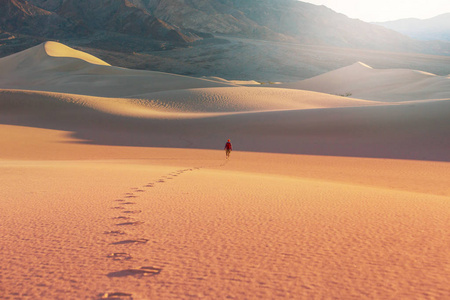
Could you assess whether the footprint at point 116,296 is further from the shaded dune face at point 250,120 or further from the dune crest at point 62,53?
the dune crest at point 62,53

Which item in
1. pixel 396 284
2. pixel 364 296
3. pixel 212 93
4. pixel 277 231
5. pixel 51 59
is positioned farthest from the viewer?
pixel 51 59

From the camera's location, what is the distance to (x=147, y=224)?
506 centimetres

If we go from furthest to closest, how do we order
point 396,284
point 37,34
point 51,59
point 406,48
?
point 406,48
point 37,34
point 51,59
point 396,284

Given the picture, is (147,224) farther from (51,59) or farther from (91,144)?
(51,59)

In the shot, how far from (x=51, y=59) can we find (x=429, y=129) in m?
61.6

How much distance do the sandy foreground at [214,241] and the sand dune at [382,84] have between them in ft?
144

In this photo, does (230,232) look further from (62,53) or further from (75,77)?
(62,53)

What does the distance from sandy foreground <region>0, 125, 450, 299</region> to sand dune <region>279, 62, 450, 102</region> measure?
44005 mm

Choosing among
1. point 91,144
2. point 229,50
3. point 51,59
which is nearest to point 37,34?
point 229,50

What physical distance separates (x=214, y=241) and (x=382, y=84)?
57.9m

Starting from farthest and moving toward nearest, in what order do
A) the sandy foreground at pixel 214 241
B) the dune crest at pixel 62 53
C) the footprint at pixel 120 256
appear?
the dune crest at pixel 62 53 < the footprint at pixel 120 256 < the sandy foreground at pixel 214 241

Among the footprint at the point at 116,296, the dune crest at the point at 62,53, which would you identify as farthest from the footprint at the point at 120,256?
the dune crest at the point at 62,53

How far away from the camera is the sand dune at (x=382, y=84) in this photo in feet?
162

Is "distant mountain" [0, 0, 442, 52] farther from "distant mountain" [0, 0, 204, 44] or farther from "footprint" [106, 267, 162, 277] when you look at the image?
"footprint" [106, 267, 162, 277]
